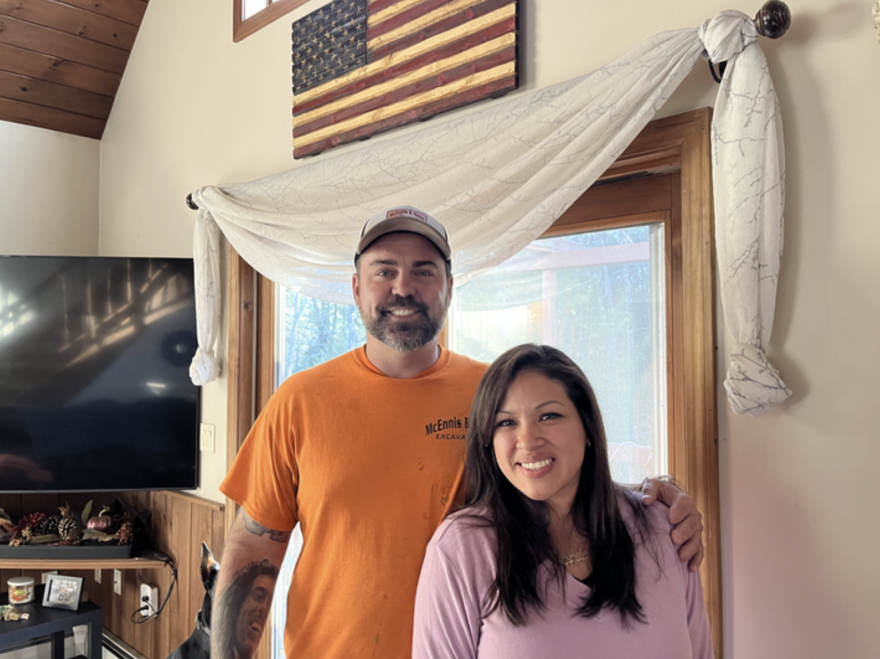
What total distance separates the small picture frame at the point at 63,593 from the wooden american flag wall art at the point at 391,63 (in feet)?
6.34

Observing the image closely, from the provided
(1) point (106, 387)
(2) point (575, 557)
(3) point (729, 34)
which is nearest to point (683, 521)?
(2) point (575, 557)

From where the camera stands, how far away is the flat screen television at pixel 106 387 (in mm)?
2609

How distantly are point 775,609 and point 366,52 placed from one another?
5.80ft

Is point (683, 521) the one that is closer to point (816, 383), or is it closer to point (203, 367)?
point (816, 383)

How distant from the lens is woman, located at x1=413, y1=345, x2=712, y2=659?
3.22 ft

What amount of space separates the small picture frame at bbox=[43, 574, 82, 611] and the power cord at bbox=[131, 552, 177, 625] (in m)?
0.26

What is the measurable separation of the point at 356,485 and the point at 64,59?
2733mm

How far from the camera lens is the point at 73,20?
2840mm

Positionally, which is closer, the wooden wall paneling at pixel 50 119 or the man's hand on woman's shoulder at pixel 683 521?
the man's hand on woman's shoulder at pixel 683 521

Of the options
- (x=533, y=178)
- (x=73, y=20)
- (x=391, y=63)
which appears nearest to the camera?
(x=533, y=178)

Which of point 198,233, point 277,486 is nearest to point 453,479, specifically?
point 277,486

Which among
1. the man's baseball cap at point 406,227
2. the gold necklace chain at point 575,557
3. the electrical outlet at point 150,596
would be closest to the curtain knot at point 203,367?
the electrical outlet at point 150,596

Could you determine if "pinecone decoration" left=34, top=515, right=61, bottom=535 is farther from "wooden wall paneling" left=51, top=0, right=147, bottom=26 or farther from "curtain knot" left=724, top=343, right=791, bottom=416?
"curtain knot" left=724, top=343, right=791, bottom=416

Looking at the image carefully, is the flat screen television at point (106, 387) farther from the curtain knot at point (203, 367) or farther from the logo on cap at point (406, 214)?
the logo on cap at point (406, 214)
